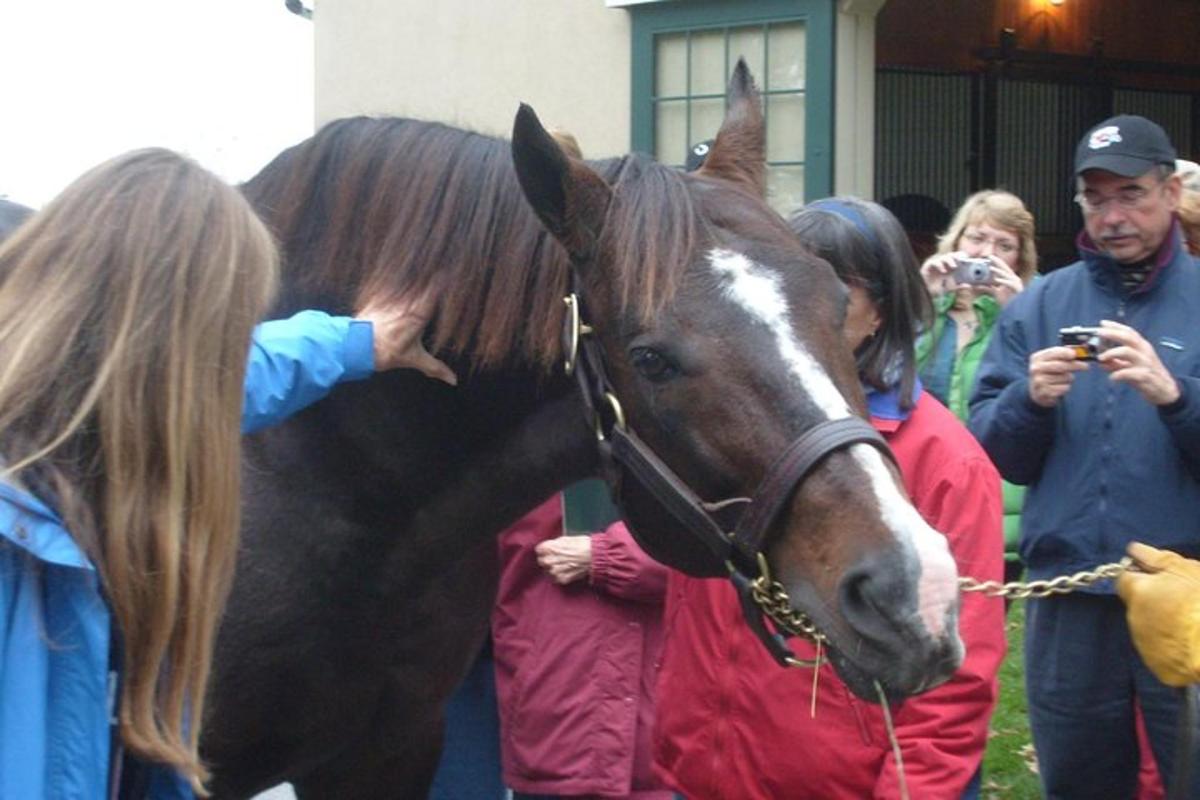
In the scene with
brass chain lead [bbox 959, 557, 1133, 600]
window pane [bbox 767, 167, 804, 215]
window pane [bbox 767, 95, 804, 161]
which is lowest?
brass chain lead [bbox 959, 557, 1133, 600]

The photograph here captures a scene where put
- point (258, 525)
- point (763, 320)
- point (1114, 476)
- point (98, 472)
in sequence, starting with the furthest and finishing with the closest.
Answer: point (1114, 476)
point (258, 525)
point (763, 320)
point (98, 472)

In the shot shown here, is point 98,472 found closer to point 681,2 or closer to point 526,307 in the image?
point 526,307

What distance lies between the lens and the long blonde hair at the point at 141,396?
162 centimetres

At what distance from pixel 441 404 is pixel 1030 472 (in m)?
1.48

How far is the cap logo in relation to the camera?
3379mm

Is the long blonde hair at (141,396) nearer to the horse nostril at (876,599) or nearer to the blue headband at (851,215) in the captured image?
the horse nostril at (876,599)

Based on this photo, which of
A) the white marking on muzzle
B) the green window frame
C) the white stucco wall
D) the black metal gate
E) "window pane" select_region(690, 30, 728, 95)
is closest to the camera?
the white marking on muzzle

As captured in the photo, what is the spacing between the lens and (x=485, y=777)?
12.1 ft

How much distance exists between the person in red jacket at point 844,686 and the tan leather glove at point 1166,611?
0.95ft

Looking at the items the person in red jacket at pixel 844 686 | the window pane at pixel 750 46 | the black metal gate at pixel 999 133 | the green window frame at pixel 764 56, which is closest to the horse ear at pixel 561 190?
the person in red jacket at pixel 844 686

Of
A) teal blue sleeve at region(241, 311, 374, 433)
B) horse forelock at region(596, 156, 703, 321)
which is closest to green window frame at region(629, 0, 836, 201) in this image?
horse forelock at region(596, 156, 703, 321)

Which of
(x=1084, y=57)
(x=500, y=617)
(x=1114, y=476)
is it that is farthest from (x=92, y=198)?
(x=1084, y=57)

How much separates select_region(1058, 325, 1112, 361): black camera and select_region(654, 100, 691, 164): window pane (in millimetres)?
4986

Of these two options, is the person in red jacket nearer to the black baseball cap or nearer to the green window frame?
the black baseball cap
